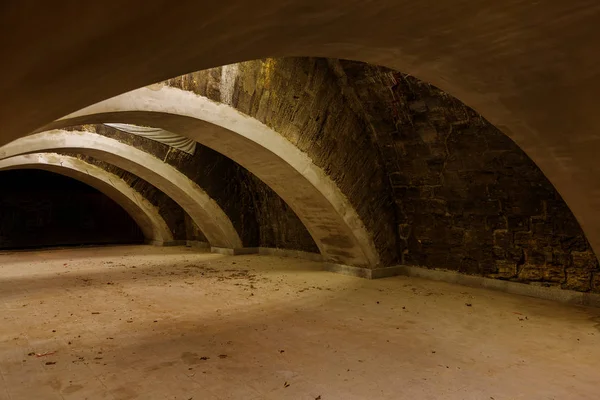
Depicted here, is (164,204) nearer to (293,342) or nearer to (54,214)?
(54,214)

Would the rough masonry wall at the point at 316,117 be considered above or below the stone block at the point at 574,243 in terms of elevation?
above

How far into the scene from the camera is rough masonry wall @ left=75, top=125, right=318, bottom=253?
9211 millimetres

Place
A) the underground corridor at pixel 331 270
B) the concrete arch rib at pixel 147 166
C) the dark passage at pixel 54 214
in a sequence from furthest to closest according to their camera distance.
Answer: the dark passage at pixel 54 214, the concrete arch rib at pixel 147 166, the underground corridor at pixel 331 270

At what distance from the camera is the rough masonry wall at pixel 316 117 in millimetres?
5527

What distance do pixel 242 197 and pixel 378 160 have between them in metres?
4.24

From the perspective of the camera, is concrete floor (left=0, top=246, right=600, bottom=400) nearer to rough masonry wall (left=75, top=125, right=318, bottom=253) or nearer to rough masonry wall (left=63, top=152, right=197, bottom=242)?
rough masonry wall (left=75, top=125, right=318, bottom=253)

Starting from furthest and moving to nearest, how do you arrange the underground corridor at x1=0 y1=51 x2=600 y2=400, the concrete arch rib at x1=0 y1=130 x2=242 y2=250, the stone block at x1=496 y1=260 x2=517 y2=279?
the concrete arch rib at x1=0 y1=130 x2=242 y2=250, the stone block at x1=496 y1=260 x2=517 y2=279, the underground corridor at x1=0 y1=51 x2=600 y2=400

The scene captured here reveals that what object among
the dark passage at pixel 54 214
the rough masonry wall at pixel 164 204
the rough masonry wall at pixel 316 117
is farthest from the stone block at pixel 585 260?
the dark passage at pixel 54 214

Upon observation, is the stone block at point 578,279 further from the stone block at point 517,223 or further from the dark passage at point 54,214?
the dark passage at point 54,214

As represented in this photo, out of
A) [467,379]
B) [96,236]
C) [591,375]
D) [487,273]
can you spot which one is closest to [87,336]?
[467,379]

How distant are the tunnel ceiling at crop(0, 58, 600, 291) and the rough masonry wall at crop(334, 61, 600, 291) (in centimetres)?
1

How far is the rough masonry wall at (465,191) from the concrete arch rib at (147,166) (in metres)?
4.48

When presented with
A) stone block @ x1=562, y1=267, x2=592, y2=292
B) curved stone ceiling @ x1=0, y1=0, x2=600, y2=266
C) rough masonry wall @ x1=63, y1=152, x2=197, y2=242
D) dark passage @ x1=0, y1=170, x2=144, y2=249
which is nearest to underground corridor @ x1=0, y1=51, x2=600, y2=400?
stone block @ x1=562, y1=267, x2=592, y2=292

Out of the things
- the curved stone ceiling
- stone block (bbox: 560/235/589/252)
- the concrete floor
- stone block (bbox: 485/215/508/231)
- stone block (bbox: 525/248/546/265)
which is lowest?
the concrete floor
